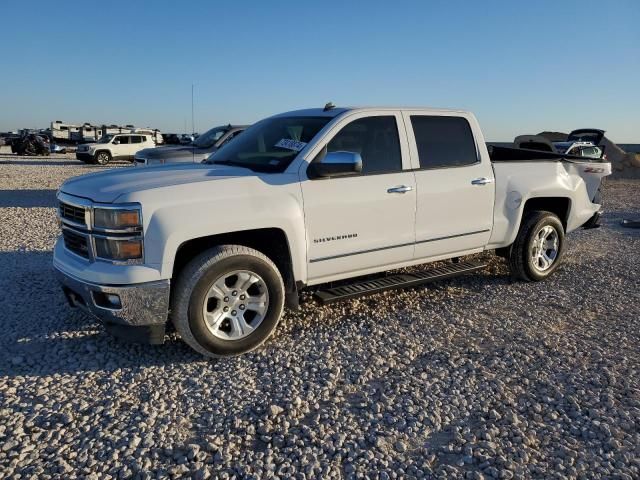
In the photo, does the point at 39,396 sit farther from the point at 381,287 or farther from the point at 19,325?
the point at 381,287

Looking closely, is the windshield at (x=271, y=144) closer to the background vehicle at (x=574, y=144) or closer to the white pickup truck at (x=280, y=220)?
the white pickup truck at (x=280, y=220)

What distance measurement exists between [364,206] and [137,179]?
1.80m

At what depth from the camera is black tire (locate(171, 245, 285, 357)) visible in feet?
12.2

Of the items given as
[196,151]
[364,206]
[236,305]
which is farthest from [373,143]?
[196,151]

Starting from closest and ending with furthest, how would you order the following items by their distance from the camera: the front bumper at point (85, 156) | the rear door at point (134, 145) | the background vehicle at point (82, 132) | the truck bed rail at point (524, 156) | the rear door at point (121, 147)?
the truck bed rail at point (524, 156) → the front bumper at point (85, 156) → the rear door at point (121, 147) → the rear door at point (134, 145) → the background vehicle at point (82, 132)

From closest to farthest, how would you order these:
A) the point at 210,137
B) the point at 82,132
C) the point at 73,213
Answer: the point at 73,213 → the point at 210,137 → the point at 82,132

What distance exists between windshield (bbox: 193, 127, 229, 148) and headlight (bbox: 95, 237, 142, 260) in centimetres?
859

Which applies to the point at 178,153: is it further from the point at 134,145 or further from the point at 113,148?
the point at 134,145

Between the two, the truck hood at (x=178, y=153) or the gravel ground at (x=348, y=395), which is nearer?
the gravel ground at (x=348, y=395)

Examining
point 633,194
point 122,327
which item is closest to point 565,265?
point 122,327

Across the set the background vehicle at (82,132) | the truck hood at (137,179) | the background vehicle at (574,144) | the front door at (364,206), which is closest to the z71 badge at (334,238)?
the front door at (364,206)

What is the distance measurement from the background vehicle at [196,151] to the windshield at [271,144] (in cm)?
637

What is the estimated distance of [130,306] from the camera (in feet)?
11.7

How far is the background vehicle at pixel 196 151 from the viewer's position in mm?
11453
